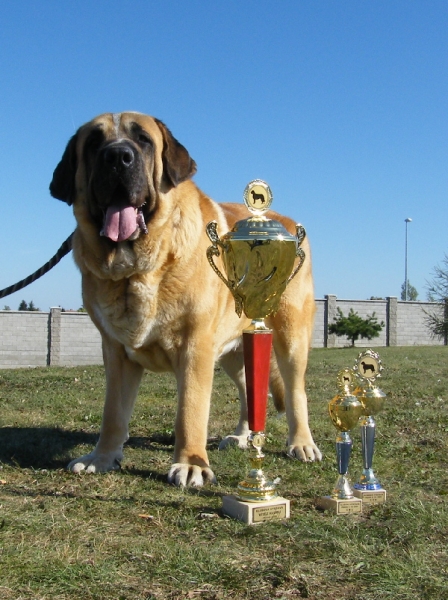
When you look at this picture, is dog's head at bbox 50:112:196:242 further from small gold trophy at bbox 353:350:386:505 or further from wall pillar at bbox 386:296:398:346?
wall pillar at bbox 386:296:398:346

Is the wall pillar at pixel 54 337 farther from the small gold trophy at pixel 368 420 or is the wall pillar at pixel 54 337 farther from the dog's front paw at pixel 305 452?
the small gold trophy at pixel 368 420

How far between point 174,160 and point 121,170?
0.44 metres

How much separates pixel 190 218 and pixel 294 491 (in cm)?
149

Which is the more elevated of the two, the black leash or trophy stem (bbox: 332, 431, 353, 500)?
the black leash

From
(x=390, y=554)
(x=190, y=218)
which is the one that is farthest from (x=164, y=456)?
(x=390, y=554)

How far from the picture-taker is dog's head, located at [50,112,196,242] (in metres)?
3.10

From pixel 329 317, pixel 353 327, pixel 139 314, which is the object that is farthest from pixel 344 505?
pixel 329 317

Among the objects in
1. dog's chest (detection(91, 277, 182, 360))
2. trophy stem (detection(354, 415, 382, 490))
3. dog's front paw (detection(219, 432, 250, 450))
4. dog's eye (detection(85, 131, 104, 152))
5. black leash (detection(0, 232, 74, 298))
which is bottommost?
dog's front paw (detection(219, 432, 250, 450))

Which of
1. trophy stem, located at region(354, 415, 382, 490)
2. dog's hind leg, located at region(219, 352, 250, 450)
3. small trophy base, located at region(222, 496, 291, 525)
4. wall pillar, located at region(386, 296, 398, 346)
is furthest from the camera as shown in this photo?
wall pillar, located at region(386, 296, 398, 346)

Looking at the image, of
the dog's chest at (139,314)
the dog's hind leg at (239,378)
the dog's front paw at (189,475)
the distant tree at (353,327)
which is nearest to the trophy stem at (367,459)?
the dog's front paw at (189,475)

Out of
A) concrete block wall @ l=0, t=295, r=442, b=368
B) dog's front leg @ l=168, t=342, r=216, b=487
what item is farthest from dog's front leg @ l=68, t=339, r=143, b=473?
concrete block wall @ l=0, t=295, r=442, b=368

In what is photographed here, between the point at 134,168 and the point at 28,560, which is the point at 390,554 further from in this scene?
the point at 134,168

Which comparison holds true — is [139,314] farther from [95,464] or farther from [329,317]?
[329,317]

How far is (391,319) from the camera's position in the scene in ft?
87.3
